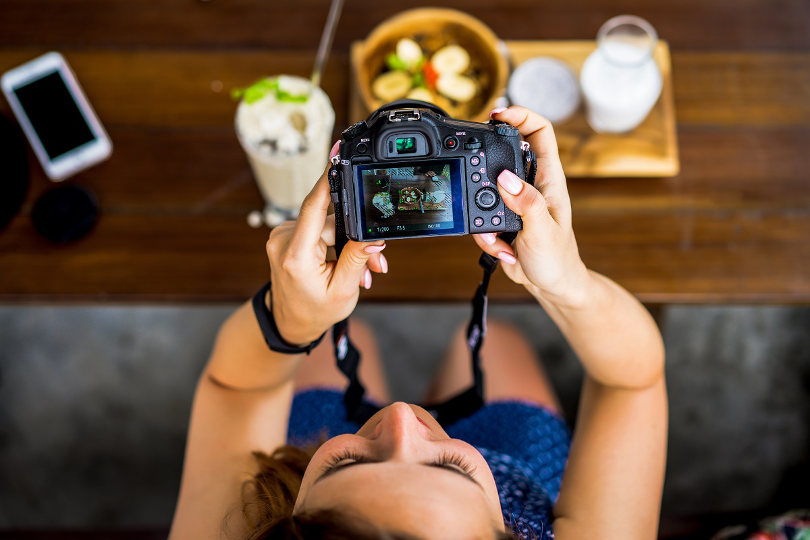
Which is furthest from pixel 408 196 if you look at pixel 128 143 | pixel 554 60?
pixel 128 143

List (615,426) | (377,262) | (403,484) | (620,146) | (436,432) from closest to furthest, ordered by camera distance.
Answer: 1. (403,484)
2. (436,432)
3. (377,262)
4. (615,426)
5. (620,146)

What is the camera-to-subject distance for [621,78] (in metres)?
1.20

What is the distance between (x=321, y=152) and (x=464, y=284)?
35cm

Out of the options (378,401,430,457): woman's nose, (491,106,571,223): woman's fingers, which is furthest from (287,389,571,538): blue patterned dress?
(491,106,571,223): woman's fingers

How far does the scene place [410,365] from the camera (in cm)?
200

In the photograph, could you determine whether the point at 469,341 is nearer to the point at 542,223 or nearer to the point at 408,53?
the point at 542,223

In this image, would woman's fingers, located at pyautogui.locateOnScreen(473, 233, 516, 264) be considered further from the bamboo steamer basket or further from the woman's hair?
the woman's hair

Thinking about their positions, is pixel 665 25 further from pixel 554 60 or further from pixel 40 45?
pixel 40 45

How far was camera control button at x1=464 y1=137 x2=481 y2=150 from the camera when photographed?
0.88 metres

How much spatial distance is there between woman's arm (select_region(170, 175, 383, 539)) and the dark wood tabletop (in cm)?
16

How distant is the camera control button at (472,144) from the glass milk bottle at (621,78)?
409mm

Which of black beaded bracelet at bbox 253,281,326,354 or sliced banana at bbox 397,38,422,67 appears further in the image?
sliced banana at bbox 397,38,422,67

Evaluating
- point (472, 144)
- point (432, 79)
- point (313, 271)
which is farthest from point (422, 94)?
point (313, 271)

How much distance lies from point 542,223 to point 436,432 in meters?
0.30
